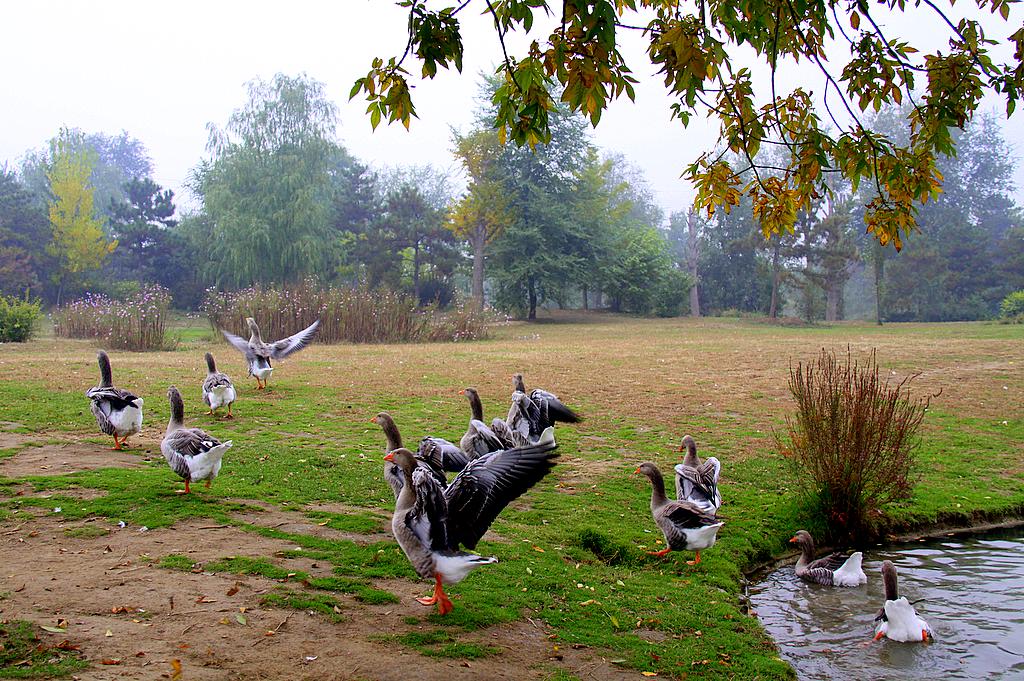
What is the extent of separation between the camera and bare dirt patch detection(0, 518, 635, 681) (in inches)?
169

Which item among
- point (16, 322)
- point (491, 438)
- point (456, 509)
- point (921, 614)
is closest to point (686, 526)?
point (921, 614)

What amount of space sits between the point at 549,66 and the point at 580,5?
1.30 ft

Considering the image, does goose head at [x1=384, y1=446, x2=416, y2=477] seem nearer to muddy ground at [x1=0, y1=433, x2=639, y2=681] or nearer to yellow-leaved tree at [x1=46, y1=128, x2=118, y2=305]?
muddy ground at [x1=0, y1=433, x2=639, y2=681]

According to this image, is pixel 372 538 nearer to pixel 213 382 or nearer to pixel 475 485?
pixel 475 485

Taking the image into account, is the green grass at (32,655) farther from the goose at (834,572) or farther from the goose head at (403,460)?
the goose at (834,572)

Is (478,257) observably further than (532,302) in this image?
No

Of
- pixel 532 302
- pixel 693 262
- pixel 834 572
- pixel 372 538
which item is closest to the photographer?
pixel 372 538

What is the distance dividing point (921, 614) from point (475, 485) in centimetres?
371

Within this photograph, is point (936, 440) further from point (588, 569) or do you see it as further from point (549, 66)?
point (549, 66)

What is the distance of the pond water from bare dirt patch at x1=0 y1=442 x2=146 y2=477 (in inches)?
254

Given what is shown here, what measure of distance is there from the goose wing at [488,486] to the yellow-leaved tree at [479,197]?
137 ft

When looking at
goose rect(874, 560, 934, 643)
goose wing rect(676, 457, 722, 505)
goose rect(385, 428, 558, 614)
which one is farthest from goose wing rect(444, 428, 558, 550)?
goose rect(874, 560, 934, 643)

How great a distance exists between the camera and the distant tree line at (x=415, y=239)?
44750 millimetres

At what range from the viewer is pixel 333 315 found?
27984 mm
